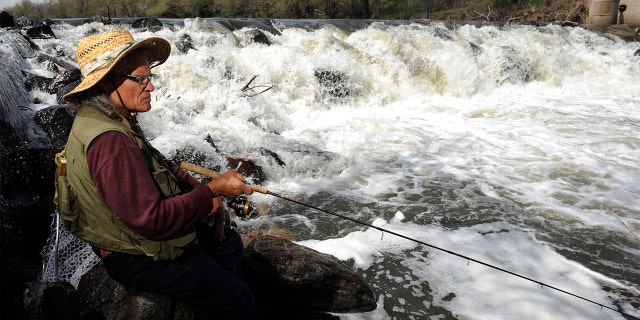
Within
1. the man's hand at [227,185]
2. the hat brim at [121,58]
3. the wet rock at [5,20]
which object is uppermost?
the wet rock at [5,20]

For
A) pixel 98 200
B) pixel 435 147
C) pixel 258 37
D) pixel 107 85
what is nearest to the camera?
pixel 98 200

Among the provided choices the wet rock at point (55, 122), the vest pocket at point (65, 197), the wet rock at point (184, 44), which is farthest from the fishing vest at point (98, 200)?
the wet rock at point (184, 44)

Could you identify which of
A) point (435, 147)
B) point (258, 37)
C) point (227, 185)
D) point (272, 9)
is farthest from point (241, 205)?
point (272, 9)

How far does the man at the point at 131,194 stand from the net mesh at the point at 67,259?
57cm

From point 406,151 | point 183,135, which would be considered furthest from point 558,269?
point 183,135

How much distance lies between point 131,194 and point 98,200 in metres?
0.25

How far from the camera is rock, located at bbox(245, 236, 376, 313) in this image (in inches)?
132

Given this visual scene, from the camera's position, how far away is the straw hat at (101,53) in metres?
2.07

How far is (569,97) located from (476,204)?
8.95 meters

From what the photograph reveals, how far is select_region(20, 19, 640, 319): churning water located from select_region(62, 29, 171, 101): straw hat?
251cm

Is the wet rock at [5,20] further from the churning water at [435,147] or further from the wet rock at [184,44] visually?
the wet rock at [184,44]

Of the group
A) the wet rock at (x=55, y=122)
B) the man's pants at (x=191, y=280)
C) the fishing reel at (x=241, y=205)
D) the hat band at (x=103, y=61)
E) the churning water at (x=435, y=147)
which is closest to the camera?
the hat band at (x=103, y=61)

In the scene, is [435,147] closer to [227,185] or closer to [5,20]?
[227,185]

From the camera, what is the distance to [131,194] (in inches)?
74.9
